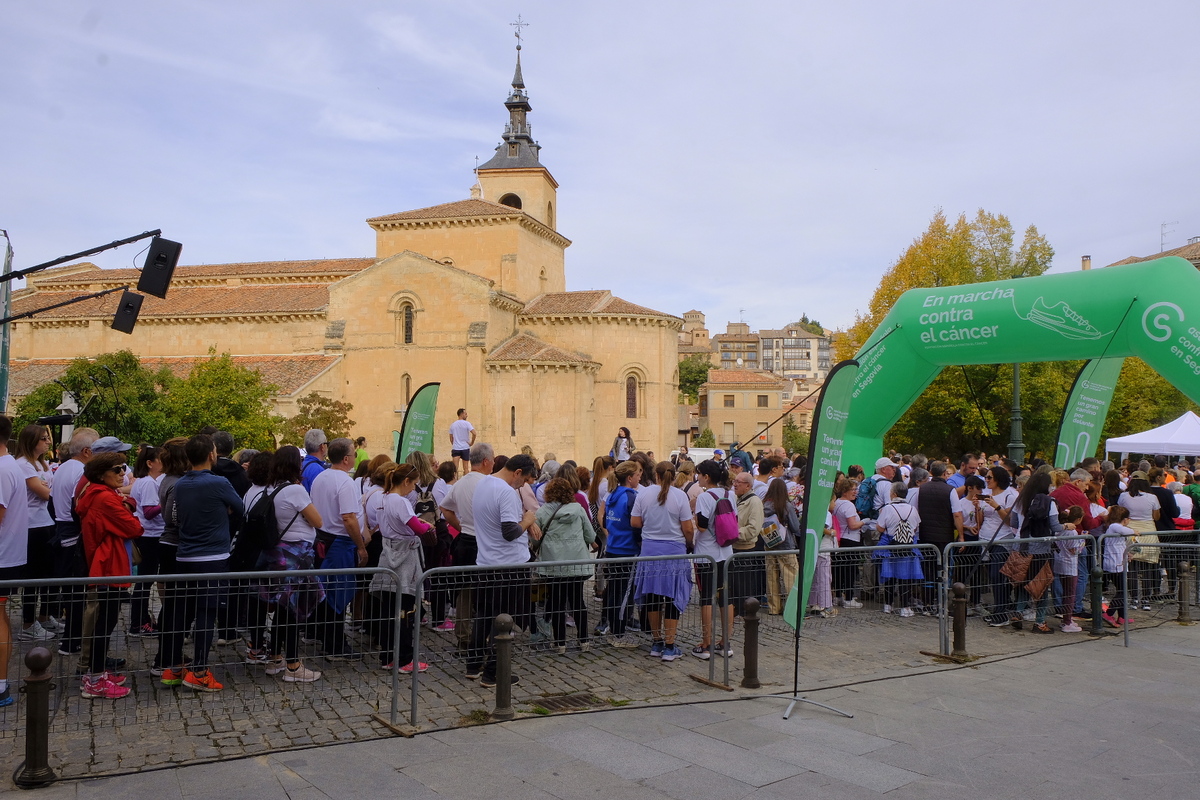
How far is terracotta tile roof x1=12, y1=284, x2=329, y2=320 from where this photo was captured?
137ft

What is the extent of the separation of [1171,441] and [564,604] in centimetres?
1617

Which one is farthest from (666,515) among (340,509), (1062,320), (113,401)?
(113,401)

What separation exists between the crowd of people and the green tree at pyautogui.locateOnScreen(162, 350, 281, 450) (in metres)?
23.1

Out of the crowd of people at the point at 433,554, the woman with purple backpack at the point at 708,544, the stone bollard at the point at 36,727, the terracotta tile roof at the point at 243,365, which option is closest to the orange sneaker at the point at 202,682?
the crowd of people at the point at 433,554

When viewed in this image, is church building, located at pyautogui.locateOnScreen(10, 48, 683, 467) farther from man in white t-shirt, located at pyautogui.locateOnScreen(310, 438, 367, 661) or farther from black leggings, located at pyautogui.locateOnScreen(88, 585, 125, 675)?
black leggings, located at pyautogui.locateOnScreen(88, 585, 125, 675)

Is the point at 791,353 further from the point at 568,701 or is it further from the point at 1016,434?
Result: the point at 568,701

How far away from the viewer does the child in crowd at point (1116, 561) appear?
9727 mm

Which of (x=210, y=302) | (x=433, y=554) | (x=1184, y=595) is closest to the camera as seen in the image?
(x=433, y=554)

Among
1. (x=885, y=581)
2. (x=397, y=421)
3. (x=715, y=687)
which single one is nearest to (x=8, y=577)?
(x=715, y=687)

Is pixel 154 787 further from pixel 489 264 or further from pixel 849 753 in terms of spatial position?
pixel 489 264

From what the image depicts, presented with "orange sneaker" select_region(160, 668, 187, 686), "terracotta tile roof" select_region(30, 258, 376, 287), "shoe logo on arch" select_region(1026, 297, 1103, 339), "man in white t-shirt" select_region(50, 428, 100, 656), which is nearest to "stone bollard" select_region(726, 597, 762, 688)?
"orange sneaker" select_region(160, 668, 187, 686)

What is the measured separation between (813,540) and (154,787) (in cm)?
461

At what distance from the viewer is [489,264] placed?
133ft

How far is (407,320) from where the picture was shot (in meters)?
38.5
